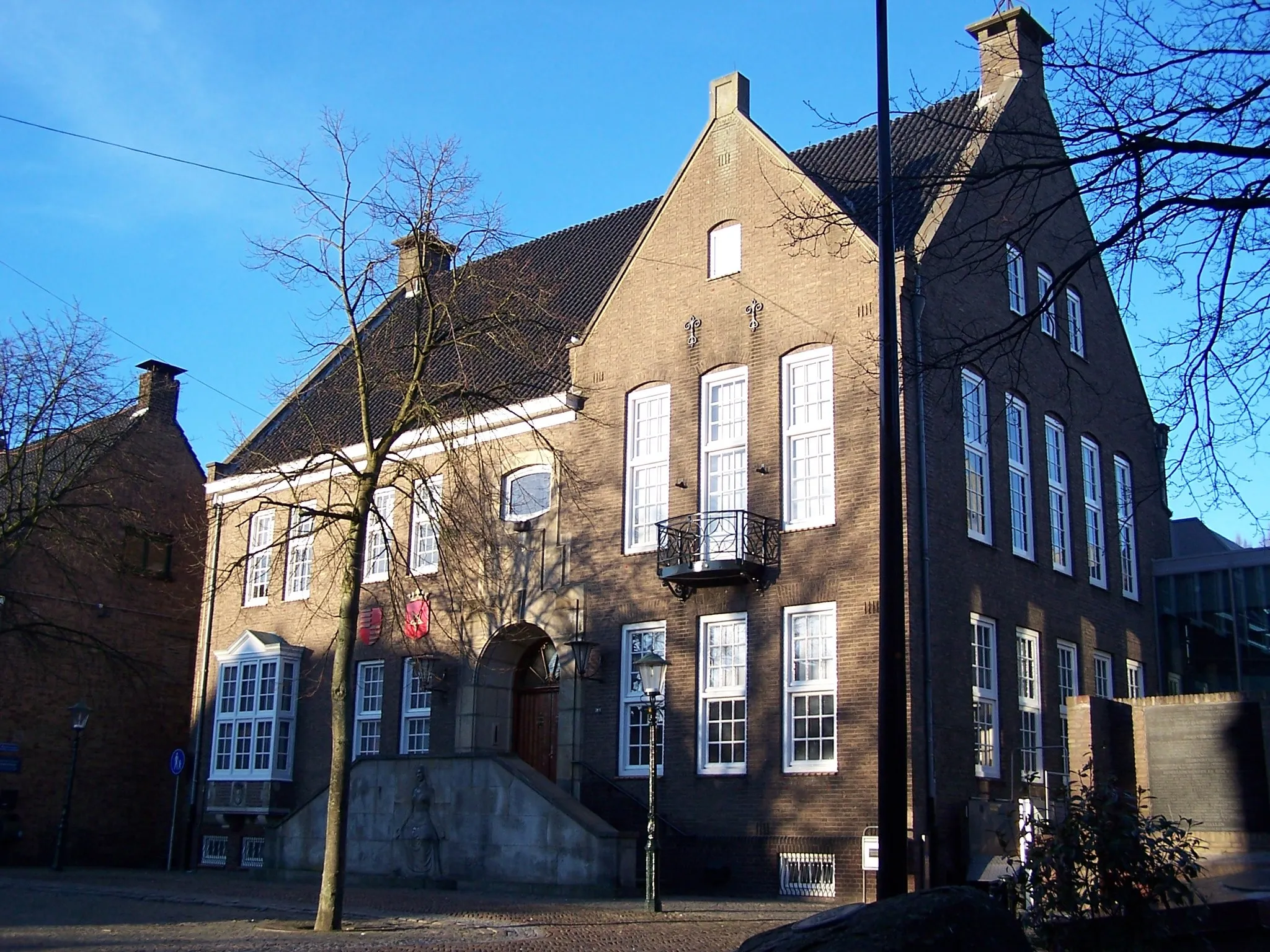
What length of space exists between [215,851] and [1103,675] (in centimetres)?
1997

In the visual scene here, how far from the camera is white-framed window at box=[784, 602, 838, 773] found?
21156 millimetres

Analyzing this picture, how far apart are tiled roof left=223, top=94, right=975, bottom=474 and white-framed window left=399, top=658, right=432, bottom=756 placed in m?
5.25

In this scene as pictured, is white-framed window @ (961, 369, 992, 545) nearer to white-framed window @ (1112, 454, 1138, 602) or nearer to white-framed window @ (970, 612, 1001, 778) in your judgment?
white-framed window @ (970, 612, 1001, 778)

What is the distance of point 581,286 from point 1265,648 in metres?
16.4

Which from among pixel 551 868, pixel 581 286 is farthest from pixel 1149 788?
pixel 581 286

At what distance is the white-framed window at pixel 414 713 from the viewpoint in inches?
1075

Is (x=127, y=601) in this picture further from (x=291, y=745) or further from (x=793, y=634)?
(x=793, y=634)

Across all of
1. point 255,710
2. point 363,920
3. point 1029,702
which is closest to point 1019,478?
point 1029,702

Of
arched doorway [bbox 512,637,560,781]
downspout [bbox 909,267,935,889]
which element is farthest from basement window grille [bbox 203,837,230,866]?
downspout [bbox 909,267,935,889]

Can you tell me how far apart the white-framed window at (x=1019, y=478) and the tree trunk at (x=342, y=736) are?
480 inches

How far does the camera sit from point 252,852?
2998 cm

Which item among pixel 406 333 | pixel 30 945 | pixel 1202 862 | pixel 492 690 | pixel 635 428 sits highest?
pixel 406 333

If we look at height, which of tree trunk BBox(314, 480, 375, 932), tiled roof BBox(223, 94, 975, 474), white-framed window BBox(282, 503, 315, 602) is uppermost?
tiled roof BBox(223, 94, 975, 474)

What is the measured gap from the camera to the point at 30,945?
13.5 meters
